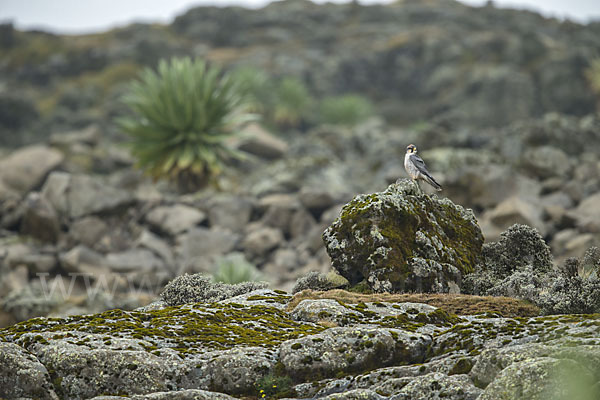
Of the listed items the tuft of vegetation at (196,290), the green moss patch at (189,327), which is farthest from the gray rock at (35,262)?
the green moss patch at (189,327)

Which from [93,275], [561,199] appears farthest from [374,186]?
[93,275]

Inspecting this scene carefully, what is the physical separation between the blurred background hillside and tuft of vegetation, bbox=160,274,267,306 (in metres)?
9.12

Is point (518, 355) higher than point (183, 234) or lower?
higher

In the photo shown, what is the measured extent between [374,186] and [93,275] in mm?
15588

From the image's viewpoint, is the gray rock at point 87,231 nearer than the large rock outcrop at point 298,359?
No

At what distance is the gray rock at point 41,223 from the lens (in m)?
27.0

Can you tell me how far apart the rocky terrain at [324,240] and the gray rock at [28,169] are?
14 cm

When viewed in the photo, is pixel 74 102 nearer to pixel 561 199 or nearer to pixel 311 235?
pixel 311 235

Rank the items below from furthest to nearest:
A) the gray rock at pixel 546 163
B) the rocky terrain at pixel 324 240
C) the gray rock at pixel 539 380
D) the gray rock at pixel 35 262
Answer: the gray rock at pixel 546 163 < the gray rock at pixel 35 262 < the rocky terrain at pixel 324 240 < the gray rock at pixel 539 380

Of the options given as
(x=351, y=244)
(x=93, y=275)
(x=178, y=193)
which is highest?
(x=351, y=244)

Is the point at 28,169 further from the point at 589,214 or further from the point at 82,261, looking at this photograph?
the point at 589,214

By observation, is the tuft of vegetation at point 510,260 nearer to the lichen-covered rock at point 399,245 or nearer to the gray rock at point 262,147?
the lichen-covered rock at point 399,245

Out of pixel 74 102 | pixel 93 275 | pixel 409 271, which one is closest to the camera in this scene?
pixel 409 271

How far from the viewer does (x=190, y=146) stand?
2922 cm
